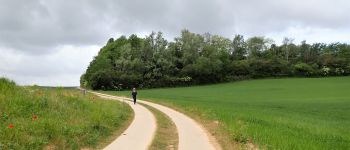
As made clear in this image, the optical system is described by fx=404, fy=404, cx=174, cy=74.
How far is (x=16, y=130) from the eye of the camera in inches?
462

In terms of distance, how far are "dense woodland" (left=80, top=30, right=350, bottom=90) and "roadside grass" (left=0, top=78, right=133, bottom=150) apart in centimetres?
7741

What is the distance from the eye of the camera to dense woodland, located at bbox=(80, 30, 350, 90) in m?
99.5

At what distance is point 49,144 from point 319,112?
27822mm

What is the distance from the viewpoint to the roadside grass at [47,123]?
38.1 feet

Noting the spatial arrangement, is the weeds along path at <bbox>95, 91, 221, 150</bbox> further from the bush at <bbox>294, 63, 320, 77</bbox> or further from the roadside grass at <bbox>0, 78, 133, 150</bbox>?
the bush at <bbox>294, 63, 320, 77</bbox>

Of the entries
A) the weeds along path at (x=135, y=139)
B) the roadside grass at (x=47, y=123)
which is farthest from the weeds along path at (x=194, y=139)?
the roadside grass at (x=47, y=123)

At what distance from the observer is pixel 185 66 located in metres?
104

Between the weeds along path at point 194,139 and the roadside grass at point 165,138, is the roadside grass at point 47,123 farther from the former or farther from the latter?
the weeds along path at point 194,139

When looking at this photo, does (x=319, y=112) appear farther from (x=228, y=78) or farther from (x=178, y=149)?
(x=228, y=78)

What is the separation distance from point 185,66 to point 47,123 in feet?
298

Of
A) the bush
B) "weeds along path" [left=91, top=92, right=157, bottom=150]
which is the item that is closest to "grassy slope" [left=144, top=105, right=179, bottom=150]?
"weeds along path" [left=91, top=92, right=157, bottom=150]

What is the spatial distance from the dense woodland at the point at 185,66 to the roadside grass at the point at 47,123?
7741 centimetres

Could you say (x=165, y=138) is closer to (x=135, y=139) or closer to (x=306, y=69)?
(x=135, y=139)

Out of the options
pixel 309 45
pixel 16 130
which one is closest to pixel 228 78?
pixel 309 45
